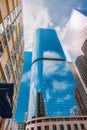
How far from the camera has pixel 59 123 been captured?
80.7 meters

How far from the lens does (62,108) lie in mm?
98250

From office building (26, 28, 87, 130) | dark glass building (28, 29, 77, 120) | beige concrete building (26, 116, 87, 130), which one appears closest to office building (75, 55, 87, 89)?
dark glass building (28, 29, 77, 120)

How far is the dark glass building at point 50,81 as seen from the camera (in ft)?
325

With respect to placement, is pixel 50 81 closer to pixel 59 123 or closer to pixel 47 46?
pixel 59 123

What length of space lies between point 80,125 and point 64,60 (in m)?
70.7

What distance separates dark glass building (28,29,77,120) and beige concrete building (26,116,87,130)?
28.1 ft

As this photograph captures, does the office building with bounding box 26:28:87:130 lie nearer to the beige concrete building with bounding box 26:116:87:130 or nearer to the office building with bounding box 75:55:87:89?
the beige concrete building with bounding box 26:116:87:130

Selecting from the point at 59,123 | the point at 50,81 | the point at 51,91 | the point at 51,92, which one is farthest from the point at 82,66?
the point at 59,123

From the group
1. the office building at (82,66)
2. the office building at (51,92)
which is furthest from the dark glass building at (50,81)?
the office building at (82,66)

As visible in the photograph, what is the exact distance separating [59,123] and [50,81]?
41423 mm

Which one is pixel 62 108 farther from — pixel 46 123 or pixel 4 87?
pixel 4 87

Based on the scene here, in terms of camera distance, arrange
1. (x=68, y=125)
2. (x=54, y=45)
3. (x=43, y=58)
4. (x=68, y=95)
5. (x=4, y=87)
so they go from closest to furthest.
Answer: (x=4, y=87) < (x=68, y=125) < (x=68, y=95) < (x=43, y=58) < (x=54, y=45)

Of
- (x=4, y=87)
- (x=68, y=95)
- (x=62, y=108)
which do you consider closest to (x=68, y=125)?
(x=62, y=108)

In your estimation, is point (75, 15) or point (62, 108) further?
point (75, 15)
